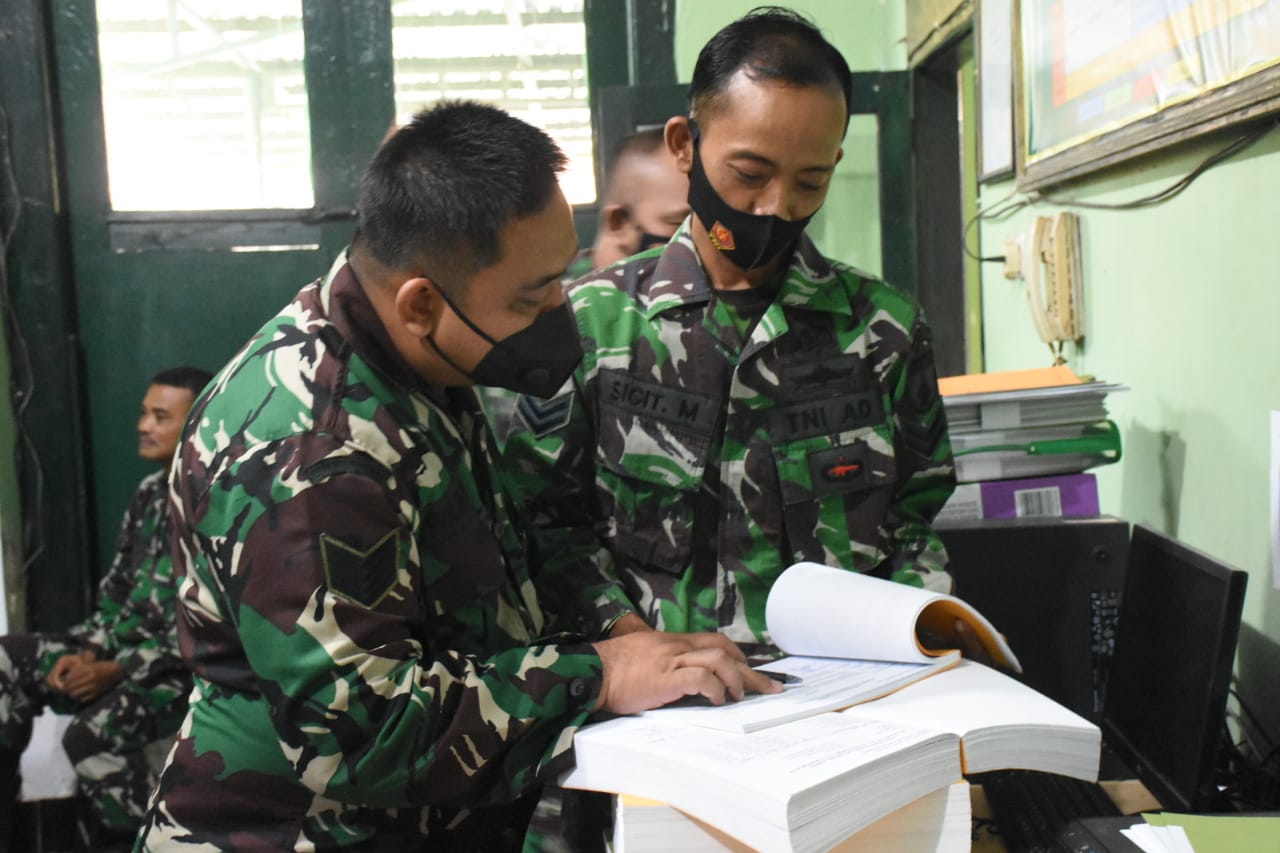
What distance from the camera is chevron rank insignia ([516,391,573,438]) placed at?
3.93ft

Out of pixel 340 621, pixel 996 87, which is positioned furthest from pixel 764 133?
pixel 996 87

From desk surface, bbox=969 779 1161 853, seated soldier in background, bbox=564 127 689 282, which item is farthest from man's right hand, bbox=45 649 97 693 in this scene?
desk surface, bbox=969 779 1161 853

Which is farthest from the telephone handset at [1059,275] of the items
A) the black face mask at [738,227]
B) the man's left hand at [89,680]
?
the man's left hand at [89,680]

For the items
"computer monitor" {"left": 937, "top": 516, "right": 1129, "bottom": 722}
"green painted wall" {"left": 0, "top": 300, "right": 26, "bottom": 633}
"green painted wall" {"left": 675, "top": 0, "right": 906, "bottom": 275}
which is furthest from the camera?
"green painted wall" {"left": 675, "top": 0, "right": 906, "bottom": 275}

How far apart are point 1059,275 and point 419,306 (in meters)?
1.47

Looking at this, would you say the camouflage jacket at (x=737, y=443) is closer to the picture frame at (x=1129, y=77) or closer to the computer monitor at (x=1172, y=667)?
the computer monitor at (x=1172, y=667)

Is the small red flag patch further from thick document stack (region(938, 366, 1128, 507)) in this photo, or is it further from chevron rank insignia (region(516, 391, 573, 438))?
thick document stack (region(938, 366, 1128, 507))

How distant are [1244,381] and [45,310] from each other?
2.93 meters

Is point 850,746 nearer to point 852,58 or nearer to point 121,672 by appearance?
point 121,672

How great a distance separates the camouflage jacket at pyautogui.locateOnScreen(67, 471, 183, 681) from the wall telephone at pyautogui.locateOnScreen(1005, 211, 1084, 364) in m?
2.02

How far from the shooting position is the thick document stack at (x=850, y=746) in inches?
25.6

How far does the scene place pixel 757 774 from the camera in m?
0.66

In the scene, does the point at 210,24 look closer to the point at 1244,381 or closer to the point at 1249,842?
the point at 1244,381

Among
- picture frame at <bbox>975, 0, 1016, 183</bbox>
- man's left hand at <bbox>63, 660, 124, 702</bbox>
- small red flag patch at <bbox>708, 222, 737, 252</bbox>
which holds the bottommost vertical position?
man's left hand at <bbox>63, 660, 124, 702</bbox>
